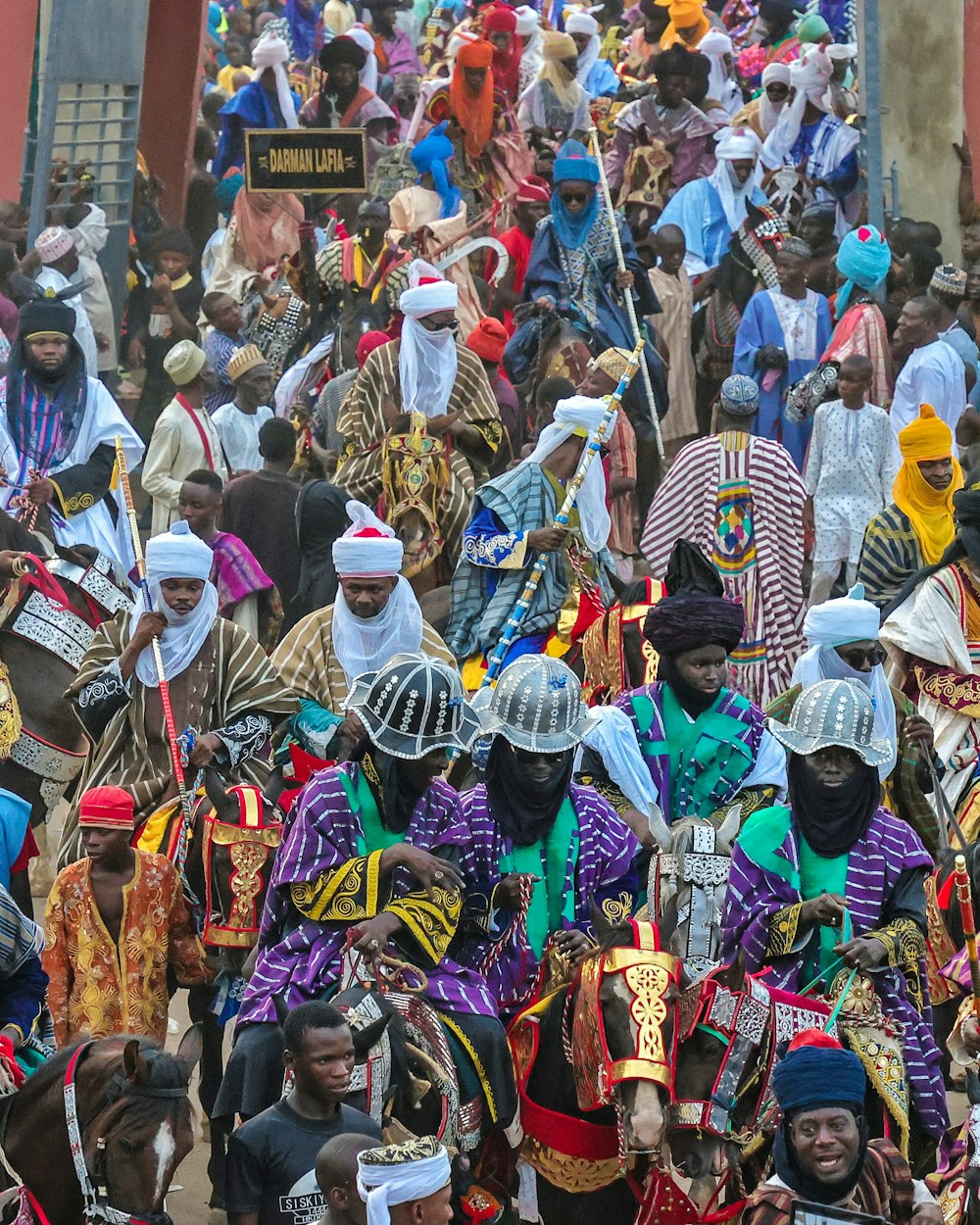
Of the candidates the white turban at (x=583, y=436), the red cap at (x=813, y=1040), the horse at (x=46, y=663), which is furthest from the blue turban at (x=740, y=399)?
the red cap at (x=813, y=1040)

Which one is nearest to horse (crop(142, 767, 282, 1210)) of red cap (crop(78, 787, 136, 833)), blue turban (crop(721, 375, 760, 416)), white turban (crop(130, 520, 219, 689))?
red cap (crop(78, 787, 136, 833))

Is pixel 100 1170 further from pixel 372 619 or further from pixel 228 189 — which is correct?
pixel 228 189

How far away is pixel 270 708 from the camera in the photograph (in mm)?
11047

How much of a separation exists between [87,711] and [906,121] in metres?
11.7

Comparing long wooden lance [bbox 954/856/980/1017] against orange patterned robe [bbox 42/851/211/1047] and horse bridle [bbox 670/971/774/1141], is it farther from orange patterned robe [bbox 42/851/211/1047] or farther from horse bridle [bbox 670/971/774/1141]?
orange patterned robe [bbox 42/851/211/1047]

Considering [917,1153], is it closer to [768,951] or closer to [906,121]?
[768,951]

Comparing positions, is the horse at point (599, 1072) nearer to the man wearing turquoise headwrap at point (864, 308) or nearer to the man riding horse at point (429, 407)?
the man riding horse at point (429, 407)

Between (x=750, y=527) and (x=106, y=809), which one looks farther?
(x=750, y=527)

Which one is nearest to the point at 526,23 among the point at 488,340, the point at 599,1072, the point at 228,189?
the point at 228,189

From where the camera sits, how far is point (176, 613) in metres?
11.2

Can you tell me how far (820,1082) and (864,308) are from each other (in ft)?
37.1

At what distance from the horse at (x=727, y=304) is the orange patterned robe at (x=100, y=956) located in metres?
9.85

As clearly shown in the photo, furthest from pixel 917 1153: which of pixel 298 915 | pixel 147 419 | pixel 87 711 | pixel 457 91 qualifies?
pixel 457 91

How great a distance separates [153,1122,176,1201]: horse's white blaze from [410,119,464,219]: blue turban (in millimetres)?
13958
